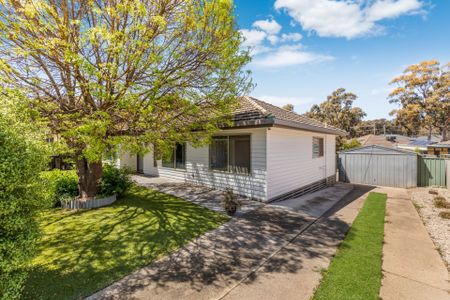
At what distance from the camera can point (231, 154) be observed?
29.8 feet

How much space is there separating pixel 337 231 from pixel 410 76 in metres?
29.2

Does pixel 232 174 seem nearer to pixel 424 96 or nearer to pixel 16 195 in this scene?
pixel 16 195

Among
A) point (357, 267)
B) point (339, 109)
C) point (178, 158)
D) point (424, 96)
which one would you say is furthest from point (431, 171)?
point (339, 109)

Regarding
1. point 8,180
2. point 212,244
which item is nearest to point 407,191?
point 212,244

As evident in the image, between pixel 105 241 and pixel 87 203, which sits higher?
pixel 87 203

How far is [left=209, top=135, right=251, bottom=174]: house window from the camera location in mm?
8680

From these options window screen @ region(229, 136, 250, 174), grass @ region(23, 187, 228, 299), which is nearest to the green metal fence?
window screen @ region(229, 136, 250, 174)

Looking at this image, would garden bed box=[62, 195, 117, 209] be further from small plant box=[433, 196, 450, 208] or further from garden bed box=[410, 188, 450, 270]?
small plant box=[433, 196, 450, 208]

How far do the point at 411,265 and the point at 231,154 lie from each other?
6.19 m

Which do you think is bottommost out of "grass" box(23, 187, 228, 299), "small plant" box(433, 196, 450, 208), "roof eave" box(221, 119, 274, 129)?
"small plant" box(433, 196, 450, 208)

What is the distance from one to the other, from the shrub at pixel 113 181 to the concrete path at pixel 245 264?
15.6ft

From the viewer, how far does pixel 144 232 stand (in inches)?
215

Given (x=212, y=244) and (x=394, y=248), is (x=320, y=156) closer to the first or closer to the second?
(x=394, y=248)

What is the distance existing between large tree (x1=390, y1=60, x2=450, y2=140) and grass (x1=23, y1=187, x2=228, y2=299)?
97.6ft
